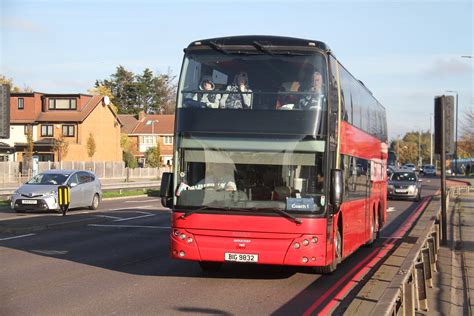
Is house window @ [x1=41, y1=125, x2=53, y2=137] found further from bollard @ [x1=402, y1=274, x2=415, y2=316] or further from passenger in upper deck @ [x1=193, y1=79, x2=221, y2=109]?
bollard @ [x1=402, y1=274, x2=415, y2=316]

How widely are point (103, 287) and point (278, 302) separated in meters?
2.70

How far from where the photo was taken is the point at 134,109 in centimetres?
12444

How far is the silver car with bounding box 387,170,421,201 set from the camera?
121 feet

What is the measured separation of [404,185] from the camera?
37375mm

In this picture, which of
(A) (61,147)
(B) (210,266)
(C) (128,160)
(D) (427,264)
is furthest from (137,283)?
(C) (128,160)

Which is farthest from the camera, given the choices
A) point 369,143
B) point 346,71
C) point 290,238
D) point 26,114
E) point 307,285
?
point 26,114

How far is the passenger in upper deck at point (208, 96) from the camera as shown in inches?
399

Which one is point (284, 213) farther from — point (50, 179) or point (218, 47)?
point (50, 179)

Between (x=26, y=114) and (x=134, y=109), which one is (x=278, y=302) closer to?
(x=26, y=114)

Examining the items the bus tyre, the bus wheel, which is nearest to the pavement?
the bus tyre

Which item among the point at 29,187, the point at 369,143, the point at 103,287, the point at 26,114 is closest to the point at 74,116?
the point at 26,114

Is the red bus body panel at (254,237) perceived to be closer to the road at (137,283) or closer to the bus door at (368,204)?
the road at (137,283)

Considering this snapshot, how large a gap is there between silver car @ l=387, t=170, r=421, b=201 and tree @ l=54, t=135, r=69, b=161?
119 feet

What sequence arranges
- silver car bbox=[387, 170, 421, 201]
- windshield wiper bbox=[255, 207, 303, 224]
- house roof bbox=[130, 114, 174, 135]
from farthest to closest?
house roof bbox=[130, 114, 174, 135] < silver car bbox=[387, 170, 421, 201] < windshield wiper bbox=[255, 207, 303, 224]
